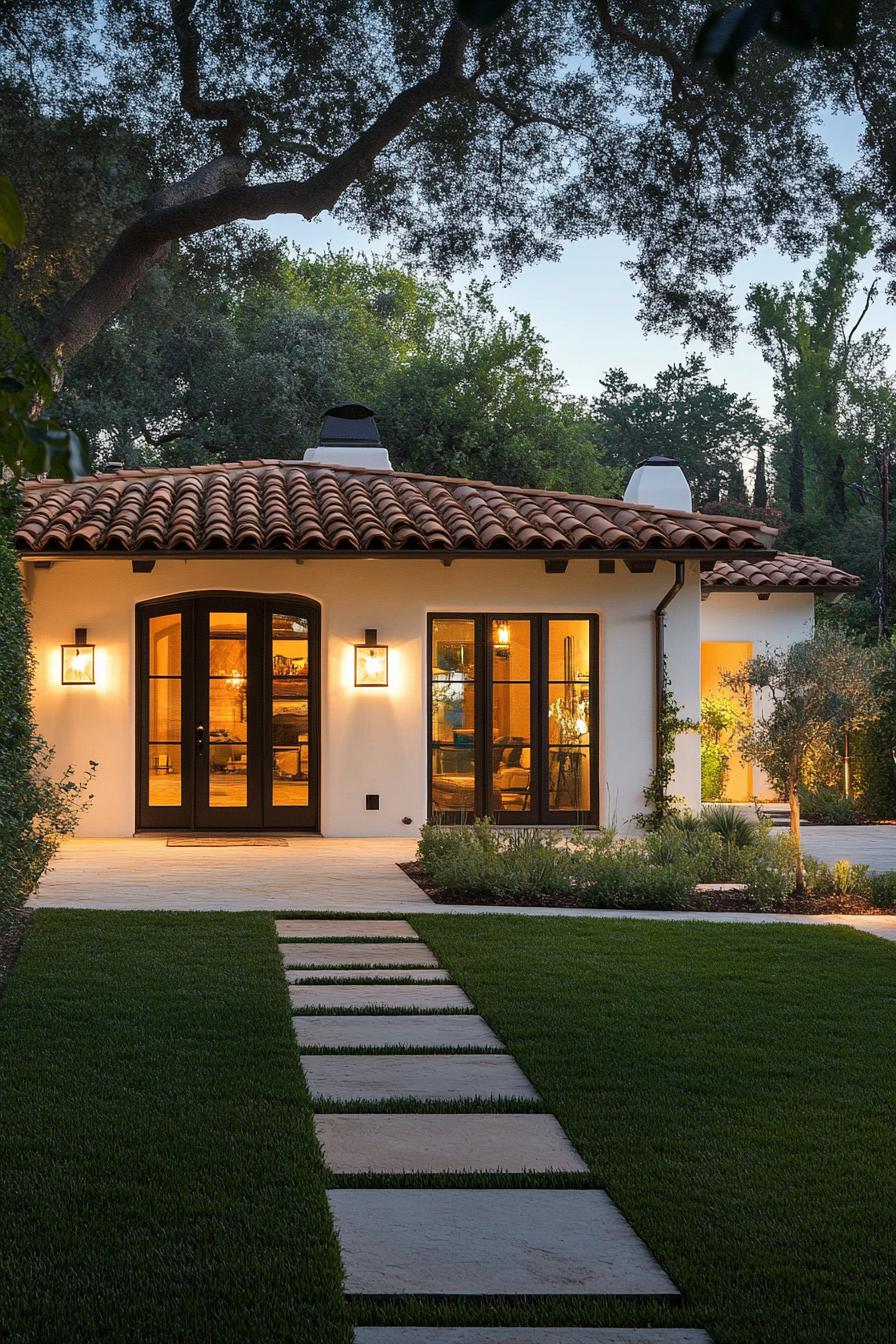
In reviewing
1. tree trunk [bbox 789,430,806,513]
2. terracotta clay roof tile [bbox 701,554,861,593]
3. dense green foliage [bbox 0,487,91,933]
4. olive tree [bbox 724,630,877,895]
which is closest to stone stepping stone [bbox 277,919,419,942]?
dense green foliage [bbox 0,487,91,933]

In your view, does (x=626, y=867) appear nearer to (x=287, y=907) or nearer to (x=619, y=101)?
(x=287, y=907)

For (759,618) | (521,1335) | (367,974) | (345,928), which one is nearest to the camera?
(521,1335)

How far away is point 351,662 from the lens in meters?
14.7

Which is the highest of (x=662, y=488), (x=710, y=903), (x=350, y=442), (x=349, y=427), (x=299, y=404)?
(x=299, y=404)

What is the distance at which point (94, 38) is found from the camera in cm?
1129

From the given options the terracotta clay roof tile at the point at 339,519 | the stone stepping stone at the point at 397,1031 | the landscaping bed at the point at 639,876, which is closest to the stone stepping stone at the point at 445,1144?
the stone stepping stone at the point at 397,1031

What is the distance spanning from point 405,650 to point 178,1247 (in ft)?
36.9

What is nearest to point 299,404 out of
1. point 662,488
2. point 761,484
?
point 662,488

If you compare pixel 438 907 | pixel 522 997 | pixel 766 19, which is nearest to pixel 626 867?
pixel 438 907

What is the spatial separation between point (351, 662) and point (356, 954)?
22.5ft

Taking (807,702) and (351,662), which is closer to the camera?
(807,702)

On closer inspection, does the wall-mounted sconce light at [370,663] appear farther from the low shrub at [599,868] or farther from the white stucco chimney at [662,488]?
the white stucco chimney at [662,488]

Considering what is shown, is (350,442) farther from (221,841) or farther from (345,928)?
(345,928)

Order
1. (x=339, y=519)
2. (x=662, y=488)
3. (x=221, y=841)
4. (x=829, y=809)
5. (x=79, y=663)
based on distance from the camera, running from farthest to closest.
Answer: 1. (x=662, y=488)
2. (x=829, y=809)
3. (x=79, y=663)
4. (x=339, y=519)
5. (x=221, y=841)
